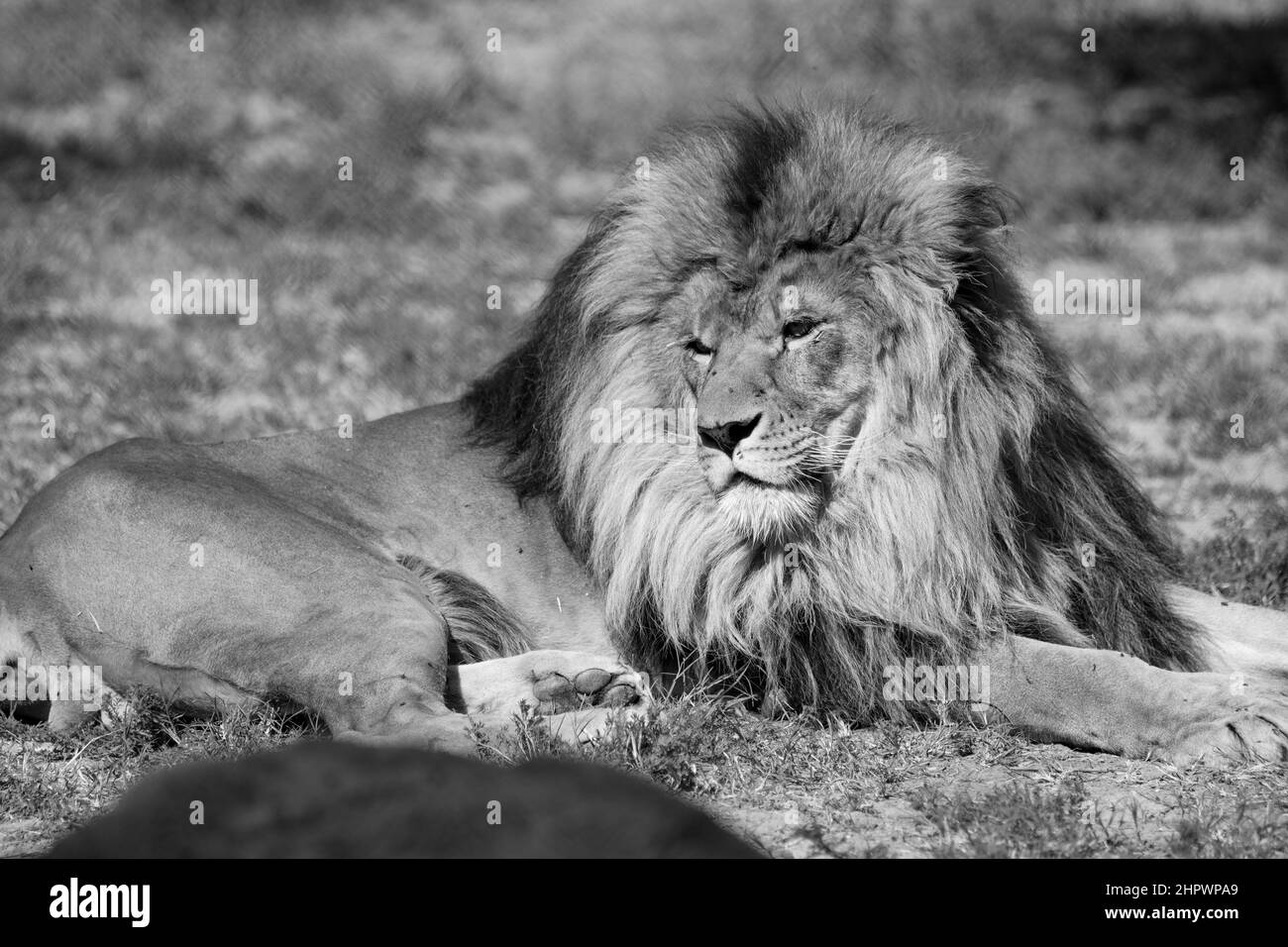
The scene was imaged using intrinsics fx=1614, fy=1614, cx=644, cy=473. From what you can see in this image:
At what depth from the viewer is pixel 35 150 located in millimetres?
13242

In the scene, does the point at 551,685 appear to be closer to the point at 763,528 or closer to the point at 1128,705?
the point at 763,528

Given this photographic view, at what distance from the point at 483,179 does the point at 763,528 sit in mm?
8990

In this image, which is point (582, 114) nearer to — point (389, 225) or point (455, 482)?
point (389, 225)

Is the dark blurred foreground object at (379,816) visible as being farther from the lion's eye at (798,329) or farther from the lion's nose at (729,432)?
the lion's eye at (798,329)

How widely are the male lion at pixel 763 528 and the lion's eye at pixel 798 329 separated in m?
0.02

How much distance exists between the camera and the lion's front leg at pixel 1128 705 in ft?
14.4

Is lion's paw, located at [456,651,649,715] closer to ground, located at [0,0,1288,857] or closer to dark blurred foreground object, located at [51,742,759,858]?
ground, located at [0,0,1288,857]

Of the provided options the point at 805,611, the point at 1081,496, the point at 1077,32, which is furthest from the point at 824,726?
the point at 1077,32

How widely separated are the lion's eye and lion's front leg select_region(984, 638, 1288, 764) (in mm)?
1089

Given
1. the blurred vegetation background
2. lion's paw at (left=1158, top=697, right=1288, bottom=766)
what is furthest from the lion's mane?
the blurred vegetation background

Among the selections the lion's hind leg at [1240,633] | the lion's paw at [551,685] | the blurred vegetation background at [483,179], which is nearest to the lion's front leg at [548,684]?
the lion's paw at [551,685]

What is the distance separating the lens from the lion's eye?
4727 mm

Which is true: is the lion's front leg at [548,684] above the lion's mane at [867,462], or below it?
below

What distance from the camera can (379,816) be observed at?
2.35 metres
